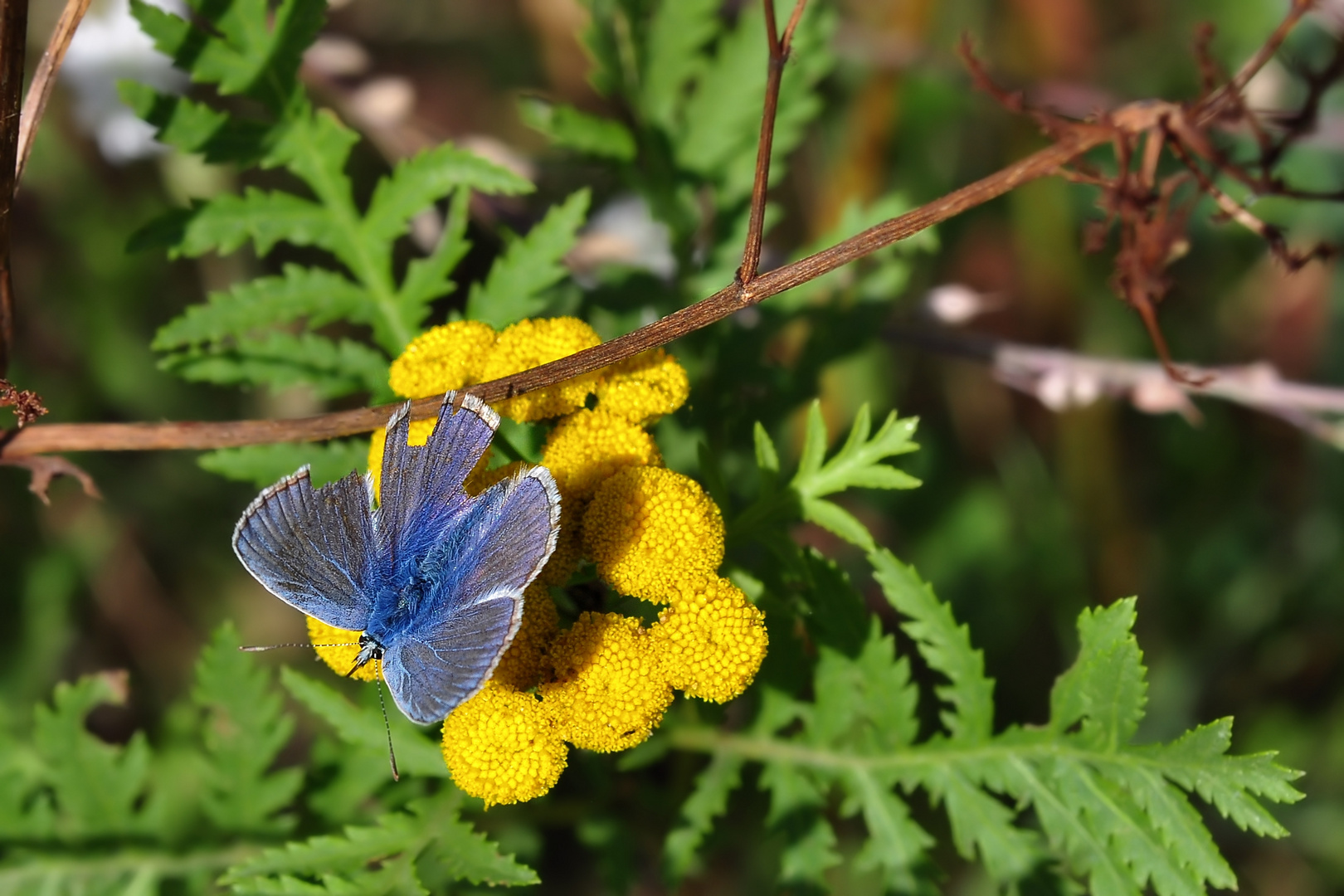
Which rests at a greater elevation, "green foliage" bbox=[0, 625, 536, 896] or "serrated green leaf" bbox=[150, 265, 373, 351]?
"serrated green leaf" bbox=[150, 265, 373, 351]

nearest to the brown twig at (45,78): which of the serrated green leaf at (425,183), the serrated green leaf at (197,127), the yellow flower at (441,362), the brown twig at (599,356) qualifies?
the serrated green leaf at (197,127)

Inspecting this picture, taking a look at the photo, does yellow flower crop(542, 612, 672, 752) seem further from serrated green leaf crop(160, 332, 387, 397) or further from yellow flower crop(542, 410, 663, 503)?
serrated green leaf crop(160, 332, 387, 397)

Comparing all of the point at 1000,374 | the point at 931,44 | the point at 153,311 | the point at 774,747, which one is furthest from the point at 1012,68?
the point at 153,311

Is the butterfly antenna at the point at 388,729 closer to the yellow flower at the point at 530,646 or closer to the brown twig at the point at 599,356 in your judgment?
the yellow flower at the point at 530,646

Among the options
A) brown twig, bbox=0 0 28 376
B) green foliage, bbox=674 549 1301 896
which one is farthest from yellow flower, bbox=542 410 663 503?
brown twig, bbox=0 0 28 376

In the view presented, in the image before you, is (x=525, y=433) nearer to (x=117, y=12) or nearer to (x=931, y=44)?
(x=117, y=12)

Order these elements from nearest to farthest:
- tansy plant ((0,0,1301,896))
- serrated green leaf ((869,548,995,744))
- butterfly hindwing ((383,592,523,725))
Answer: butterfly hindwing ((383,592,523,725))
tansy plant ((0,0,1301,896))
serrated green leaf ((869,548,995,744))
